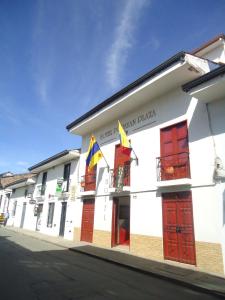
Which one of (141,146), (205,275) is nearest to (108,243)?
(141,146)

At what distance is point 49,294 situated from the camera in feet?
18.0

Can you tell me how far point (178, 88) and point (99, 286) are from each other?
8916 mm

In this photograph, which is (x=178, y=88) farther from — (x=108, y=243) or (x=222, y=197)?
(x=108, y=243)

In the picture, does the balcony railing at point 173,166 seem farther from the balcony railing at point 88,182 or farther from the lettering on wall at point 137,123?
the balcony railing at point 88,182

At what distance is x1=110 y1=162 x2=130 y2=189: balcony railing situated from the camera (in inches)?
515

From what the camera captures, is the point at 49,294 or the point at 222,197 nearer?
the point at 49,294

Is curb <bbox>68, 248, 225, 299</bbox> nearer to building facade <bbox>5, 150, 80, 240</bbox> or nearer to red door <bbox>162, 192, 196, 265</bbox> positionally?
red door <bbox>162, 192, 196, 265</bbox>

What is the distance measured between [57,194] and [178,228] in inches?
495

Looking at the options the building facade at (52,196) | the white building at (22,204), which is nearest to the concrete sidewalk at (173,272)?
the building facade at (52,196)

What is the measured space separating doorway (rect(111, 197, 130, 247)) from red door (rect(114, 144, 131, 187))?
146cm

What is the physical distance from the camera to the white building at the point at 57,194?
18500 millimetres

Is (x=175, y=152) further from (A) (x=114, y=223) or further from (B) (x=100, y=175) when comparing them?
(B) (x=100, y=175)

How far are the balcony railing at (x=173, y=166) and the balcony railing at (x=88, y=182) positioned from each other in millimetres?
5789

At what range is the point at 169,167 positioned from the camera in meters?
10.9
